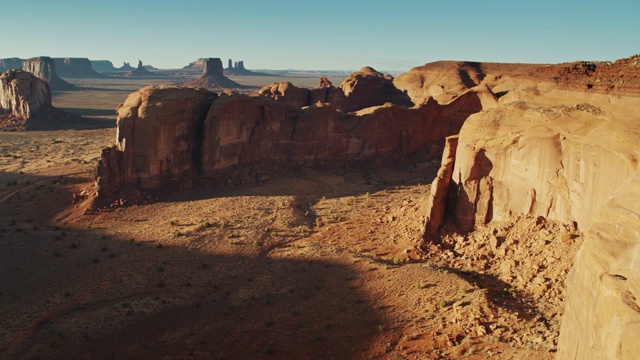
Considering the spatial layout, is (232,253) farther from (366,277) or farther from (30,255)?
(30,255)

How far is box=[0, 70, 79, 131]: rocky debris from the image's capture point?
74688 mm

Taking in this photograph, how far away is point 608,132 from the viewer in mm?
17031

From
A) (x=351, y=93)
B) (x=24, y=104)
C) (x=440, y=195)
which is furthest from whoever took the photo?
(x=24, y=104)

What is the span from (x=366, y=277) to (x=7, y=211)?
2584 centimetres

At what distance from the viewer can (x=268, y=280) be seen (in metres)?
22.9

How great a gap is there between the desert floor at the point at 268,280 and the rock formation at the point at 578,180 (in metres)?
1.38

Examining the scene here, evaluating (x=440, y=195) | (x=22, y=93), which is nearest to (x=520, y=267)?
(x=440, y=195)

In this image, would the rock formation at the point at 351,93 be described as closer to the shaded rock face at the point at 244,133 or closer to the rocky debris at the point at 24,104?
the shaded rock face at the point at 244,133

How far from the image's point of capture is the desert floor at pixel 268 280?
17422mm

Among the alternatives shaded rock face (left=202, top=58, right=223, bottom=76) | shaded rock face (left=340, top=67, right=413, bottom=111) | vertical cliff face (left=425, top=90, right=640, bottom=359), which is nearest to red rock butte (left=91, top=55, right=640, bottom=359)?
vertical cliff face (left=425, top=90, right=640, bottom=359)

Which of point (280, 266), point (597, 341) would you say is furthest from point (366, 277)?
point (597, 341)

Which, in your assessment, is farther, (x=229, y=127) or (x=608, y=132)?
(x=229, y=127)

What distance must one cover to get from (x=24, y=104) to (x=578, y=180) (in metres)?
82.4

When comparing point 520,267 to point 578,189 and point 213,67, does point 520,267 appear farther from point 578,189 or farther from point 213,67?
point 213,67
